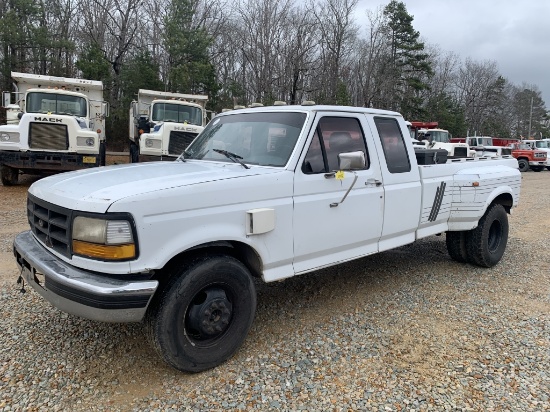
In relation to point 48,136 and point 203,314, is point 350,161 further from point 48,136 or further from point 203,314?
point 48,136

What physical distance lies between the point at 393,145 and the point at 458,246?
2.02 metres

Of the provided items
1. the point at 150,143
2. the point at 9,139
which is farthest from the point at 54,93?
the point at 150,143

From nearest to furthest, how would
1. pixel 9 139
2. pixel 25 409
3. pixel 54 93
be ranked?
pixel 25 409, pixel 9 139, pixel 54 93

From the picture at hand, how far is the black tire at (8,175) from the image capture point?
37.4ft

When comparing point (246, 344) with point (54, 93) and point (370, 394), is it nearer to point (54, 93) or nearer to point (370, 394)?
Answer: point (370, 394)

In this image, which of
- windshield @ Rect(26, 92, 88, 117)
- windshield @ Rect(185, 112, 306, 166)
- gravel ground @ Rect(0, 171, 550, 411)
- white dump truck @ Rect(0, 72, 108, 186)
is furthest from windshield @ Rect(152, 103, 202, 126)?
windshield @ Rect(185, 112, 306, 166)

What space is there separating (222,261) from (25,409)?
1508 millimetres

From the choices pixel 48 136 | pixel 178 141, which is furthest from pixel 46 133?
pixel 178 141

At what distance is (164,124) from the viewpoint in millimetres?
12461

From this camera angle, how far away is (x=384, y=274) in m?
5.41

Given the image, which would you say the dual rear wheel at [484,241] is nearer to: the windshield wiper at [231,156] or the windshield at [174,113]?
the windshield wiper at [231,156]

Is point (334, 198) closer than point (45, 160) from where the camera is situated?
Yes

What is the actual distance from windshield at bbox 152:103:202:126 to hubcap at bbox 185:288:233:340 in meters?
11.2

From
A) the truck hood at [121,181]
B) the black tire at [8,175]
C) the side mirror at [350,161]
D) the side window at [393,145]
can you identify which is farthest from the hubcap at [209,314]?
the black tire at [8,175]
